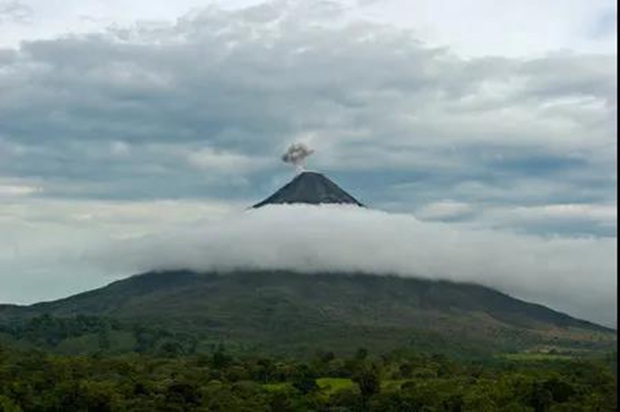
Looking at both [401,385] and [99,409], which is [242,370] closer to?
[401,385]

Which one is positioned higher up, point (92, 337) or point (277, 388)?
point (92, 337)

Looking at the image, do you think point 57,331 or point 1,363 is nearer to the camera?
point 1,363

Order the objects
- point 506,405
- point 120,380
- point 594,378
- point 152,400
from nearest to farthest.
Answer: point 506,405 < point 152,400 < point 594,378 < point 120,380

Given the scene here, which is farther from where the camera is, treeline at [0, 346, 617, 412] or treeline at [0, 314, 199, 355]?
treeline at [0, 314, 199, 355]

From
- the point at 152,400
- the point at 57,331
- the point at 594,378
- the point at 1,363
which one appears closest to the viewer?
the point at 152,400

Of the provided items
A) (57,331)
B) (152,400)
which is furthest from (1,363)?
(57,331)

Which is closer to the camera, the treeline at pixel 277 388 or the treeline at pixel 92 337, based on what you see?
the treeline at pixel 277 388

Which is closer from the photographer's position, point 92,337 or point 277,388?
point 277,388
